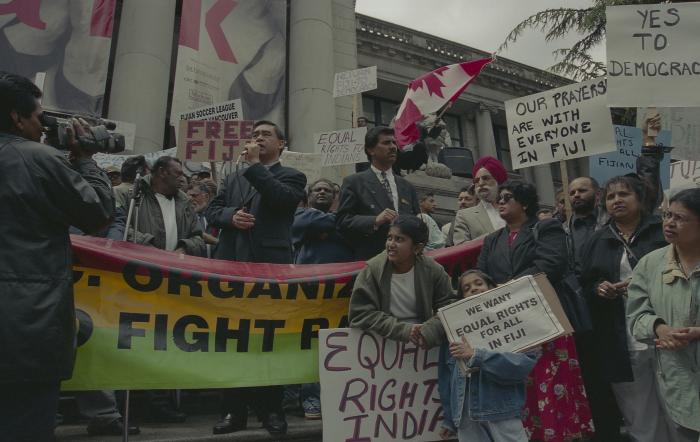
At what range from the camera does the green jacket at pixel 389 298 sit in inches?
141

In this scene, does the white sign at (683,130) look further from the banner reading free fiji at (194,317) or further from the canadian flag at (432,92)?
the banner reading free fiji at (194,317)

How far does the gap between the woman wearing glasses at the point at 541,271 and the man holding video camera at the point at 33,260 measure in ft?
8.67

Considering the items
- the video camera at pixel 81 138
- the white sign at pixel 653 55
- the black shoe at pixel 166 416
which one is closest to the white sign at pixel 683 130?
the white sign at pixel 653 55

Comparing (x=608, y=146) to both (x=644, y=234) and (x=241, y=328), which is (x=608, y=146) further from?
(x=241, y=328)

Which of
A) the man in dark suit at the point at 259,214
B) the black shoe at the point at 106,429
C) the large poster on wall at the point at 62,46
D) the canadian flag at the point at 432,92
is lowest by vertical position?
the black shoe at the point at 106,429

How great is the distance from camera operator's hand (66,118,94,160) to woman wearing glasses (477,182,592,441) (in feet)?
8.94

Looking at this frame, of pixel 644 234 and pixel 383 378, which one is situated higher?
pixel 644 234

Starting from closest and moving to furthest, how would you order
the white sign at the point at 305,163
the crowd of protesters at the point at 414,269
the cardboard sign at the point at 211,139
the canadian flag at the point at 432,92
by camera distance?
the crowd of protesters at the point at 414,269
the cardboard sign at the point at 211,139
the canadian flag at the point at 432,92
the white sign at the point at 305,163

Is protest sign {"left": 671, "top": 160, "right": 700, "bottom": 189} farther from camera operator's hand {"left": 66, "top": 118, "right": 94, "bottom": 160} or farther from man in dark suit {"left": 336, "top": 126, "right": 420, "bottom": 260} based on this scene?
camera operator's hand {"left": 66, "top": 118, "right": 94, "bottom": 160}

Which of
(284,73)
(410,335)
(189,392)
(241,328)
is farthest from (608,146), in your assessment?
(284,73)

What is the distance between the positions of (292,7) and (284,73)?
2.55m

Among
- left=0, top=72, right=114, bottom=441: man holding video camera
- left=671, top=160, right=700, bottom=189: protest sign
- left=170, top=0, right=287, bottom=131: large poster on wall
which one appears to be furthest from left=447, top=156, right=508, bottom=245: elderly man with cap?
left=170, top=0, right=287, bottom=131: large poster on wall

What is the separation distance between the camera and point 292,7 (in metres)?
17.1

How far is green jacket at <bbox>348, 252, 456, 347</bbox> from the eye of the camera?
357cm
